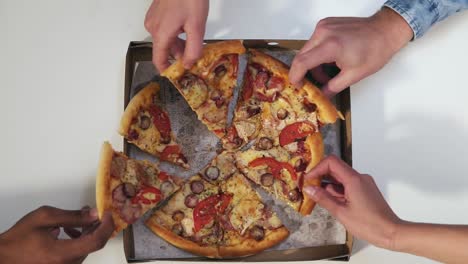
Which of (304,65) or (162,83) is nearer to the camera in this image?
(304,65)

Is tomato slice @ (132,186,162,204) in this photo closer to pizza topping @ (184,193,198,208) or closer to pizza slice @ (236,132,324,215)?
pizza topping @ (184,193,198,208)

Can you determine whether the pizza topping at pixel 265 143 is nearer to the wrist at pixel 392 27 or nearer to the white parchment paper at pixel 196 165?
the white parchment paper at pixel 196 165

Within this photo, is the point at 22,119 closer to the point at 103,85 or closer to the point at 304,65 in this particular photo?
the point at 103,85

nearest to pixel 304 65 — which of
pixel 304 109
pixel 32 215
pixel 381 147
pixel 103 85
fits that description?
pixel 304 109

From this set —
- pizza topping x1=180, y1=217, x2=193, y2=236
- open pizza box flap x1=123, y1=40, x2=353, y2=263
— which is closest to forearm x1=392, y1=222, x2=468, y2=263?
open pizza box flap x1=123, y1=40, x2=353, y2=263

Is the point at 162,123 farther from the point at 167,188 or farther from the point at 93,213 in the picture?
the point at 93,213

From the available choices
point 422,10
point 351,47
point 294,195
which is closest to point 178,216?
point 294,195
